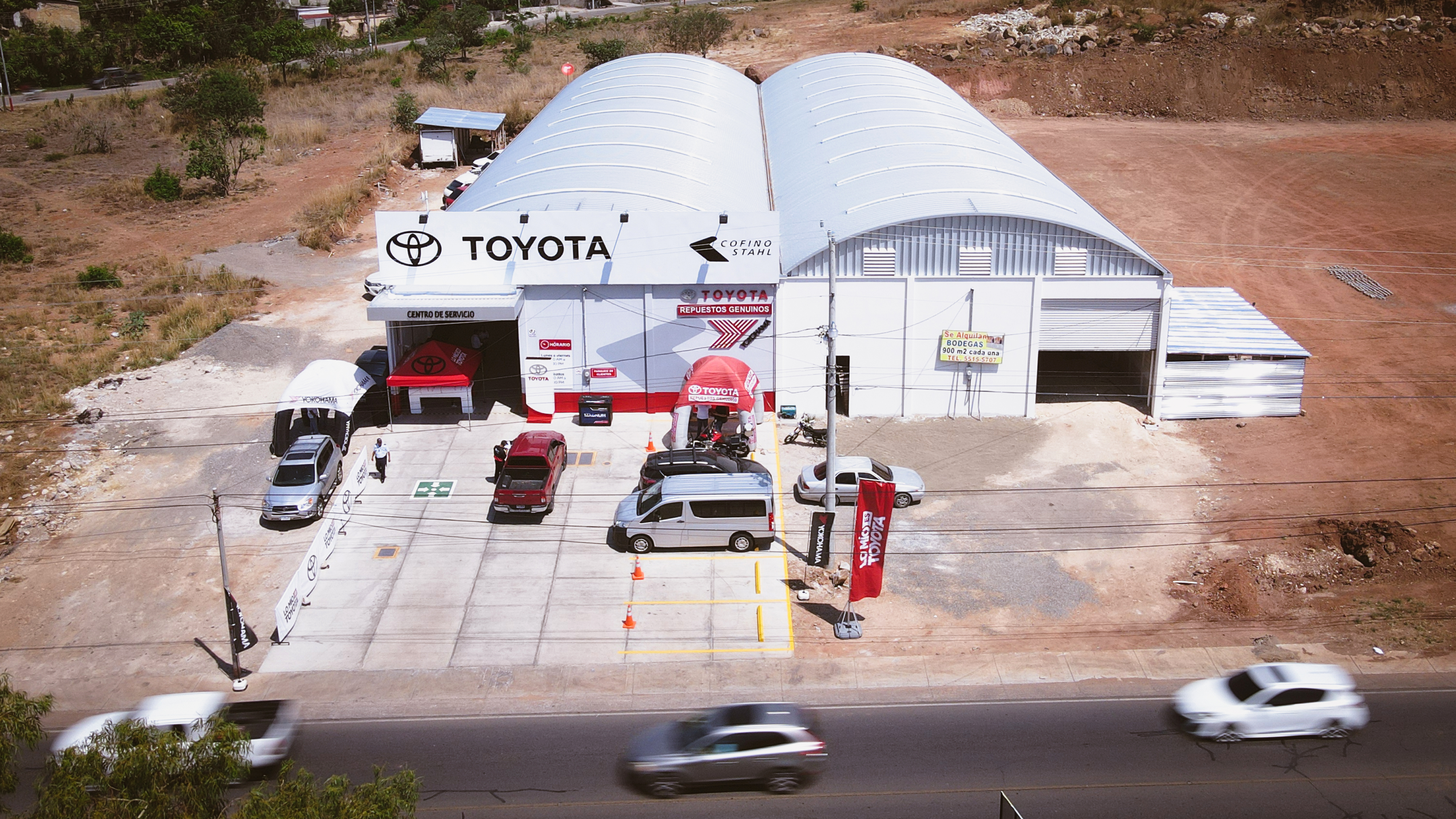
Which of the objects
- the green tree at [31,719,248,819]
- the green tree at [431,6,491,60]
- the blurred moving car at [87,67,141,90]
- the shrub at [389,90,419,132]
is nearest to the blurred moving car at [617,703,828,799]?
the green tree at [31,719,248,819]

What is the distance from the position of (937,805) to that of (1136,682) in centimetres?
639

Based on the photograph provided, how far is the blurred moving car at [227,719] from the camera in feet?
60.0

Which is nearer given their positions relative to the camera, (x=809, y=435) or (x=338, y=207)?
(x=809, y=435)

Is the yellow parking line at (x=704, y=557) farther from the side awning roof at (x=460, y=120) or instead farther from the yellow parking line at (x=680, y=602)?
the side awning roof at (x=460, y=120)

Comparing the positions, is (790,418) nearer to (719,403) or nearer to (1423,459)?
(719,403)

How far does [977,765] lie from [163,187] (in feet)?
176

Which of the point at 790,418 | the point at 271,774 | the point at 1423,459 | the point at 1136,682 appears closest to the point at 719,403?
the point at 790,418

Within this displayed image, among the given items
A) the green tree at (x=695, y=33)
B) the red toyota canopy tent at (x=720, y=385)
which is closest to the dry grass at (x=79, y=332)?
the red toyota canopy tent at (x=720, y=385)

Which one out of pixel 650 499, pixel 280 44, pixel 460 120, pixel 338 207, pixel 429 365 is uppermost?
pixel 280 44

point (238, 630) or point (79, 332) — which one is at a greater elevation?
point (79, 332)

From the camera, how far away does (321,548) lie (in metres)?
25.4

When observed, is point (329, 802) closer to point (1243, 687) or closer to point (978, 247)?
point (1243, 687)

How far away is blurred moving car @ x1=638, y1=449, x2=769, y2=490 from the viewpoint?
27703 mm

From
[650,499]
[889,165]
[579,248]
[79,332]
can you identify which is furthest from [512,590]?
[79,332]
